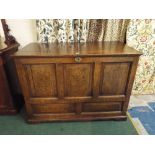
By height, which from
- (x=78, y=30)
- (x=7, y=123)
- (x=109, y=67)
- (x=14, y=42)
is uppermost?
(x=78, y=30)

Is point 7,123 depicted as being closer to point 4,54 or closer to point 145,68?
point 4,54

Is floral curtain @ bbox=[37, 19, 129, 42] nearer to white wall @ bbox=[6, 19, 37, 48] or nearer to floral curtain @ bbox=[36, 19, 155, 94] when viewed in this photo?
floral curtain @ bbox=[36, 19, 155, 94]

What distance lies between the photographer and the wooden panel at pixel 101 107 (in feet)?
5.31

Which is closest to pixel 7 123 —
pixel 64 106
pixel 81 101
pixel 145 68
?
pixel 64 106

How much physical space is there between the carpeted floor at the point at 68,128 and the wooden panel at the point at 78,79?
1.27 feet

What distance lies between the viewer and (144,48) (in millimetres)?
1854

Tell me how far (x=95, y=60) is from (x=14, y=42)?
3.43 feet

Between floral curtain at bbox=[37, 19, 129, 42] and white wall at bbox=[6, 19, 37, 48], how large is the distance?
139 millimetres

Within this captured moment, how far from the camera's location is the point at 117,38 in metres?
1.75

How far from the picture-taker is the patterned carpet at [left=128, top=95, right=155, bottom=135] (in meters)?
1.62

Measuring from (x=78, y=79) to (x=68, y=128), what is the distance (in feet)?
1.92

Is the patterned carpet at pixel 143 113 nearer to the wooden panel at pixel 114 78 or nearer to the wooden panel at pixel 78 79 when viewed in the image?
the wooden panel at pixel 114 78

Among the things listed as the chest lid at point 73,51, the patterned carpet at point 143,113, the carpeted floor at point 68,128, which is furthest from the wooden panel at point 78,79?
the patterned carpet at point 143,113
